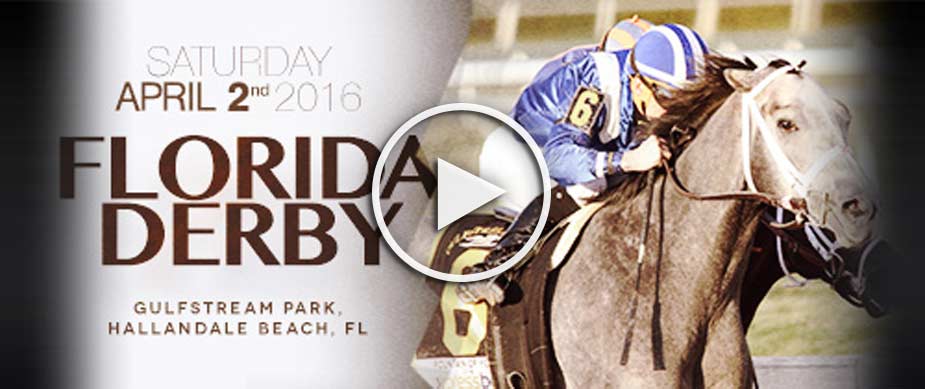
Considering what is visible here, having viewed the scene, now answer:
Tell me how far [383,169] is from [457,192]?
7.4 inches

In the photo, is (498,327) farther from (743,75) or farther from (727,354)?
(743,75)

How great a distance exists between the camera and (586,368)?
4.34 metres

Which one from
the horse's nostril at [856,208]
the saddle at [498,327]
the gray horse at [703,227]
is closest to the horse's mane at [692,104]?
the gray horse at [703,227]

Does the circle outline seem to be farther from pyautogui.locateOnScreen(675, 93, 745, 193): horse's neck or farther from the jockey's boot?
pyautogui.locateOnScreen(675, 93, 745, 193): horse's neck

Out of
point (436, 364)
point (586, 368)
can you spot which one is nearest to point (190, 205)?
point (436, 364)

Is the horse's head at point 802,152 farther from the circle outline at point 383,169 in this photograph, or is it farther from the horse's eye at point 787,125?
the circle outline at point 383,169

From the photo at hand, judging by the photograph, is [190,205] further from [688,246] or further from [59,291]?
[688,246]

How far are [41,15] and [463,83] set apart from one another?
1.05 m

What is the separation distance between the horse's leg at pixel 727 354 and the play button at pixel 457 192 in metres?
0.63

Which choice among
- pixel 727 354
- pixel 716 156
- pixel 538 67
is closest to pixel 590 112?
pixel 538 67

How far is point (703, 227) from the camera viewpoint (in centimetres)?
433

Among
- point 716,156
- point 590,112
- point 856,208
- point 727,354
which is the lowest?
point 727,354

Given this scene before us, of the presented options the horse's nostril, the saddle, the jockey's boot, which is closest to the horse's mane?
the saddle

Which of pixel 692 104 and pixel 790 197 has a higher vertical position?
pixel 692 104
